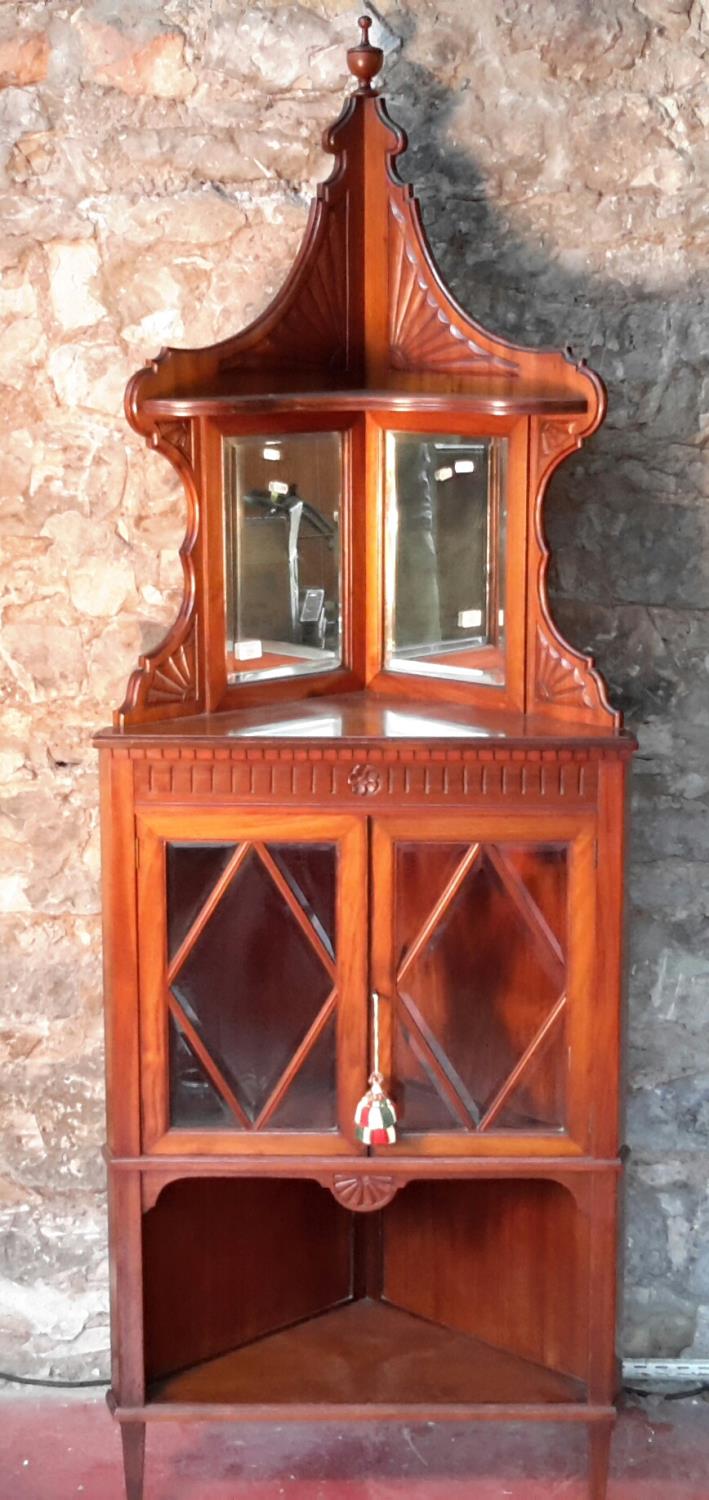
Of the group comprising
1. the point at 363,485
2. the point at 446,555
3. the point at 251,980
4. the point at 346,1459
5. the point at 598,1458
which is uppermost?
the point at 363,485

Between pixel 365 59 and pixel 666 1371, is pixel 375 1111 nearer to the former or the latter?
pixel 666 1371

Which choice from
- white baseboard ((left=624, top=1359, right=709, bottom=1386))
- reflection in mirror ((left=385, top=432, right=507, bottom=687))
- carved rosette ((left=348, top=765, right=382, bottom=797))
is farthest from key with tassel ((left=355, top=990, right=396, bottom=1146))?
white baseboard ((left=624, top=1359, right=709, bottom=1386))

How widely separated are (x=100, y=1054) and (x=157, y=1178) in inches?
20.1

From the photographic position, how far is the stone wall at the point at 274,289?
2789mm

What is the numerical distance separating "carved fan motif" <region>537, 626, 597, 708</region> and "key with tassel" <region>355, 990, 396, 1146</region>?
1.79 ft

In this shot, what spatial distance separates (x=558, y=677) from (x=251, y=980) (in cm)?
67

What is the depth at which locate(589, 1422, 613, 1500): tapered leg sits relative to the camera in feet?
8.73

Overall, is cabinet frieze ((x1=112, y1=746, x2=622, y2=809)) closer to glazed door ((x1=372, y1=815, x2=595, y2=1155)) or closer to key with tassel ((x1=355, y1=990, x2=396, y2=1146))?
glazed door ((x1=372, y1=815, x2=595, y2=1155))

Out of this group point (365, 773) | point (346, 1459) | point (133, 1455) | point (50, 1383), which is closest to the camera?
point (365, 773)

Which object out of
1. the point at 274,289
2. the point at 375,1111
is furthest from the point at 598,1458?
the point at 274,289

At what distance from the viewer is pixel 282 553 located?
9.10 feet

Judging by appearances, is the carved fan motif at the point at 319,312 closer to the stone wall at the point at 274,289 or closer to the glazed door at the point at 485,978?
the stone wall at the point at 274,289

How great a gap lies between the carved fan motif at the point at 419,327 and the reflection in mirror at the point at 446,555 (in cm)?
12

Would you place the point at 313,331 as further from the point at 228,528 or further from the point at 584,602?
A: the point at 584,602
